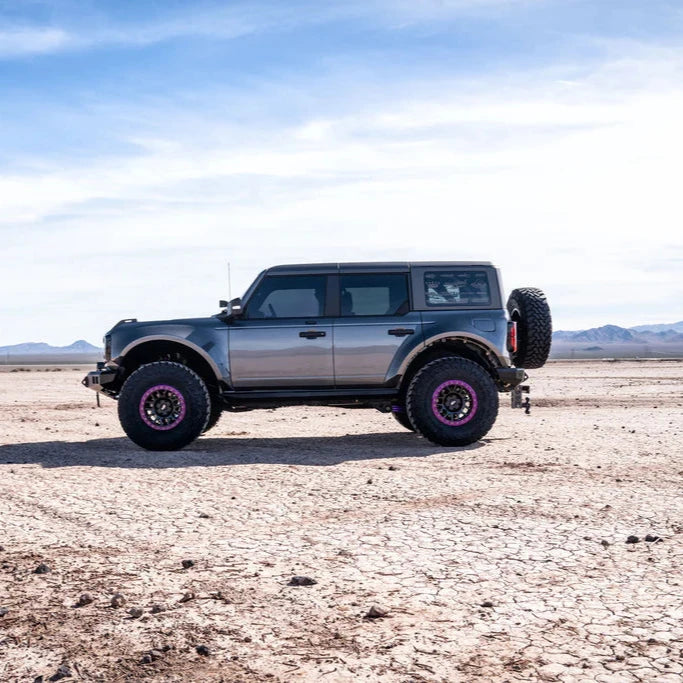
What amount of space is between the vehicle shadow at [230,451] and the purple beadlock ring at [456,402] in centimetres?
36

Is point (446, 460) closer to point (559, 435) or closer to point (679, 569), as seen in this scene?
point (559, 435)

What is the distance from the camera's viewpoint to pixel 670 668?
3.50 metres

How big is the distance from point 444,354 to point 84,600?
695 centimetres

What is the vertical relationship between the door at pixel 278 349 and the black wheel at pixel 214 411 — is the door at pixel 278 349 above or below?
above

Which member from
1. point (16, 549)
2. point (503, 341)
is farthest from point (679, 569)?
point (503, 341)

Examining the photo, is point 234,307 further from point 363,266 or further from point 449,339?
point 449,339

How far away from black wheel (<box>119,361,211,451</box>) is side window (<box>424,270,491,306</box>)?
3057 millimetres

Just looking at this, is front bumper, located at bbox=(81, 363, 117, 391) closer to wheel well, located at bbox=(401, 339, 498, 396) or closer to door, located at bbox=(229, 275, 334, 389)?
door, located at bbox=(229, 275, 334, 389)

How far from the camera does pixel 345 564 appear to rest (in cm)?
504

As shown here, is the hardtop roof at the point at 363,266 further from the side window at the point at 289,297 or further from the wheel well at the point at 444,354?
the wheel well at the point at 444,354

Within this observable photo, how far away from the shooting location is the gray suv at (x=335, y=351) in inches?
404

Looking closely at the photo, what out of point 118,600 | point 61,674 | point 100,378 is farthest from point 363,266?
point 61,674

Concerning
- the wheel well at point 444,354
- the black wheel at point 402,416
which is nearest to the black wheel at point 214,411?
the black wheel at point 402,416

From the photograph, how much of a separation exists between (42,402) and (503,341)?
1272 centimetres
